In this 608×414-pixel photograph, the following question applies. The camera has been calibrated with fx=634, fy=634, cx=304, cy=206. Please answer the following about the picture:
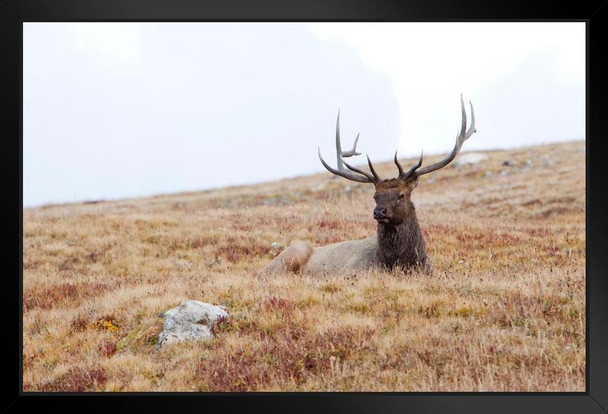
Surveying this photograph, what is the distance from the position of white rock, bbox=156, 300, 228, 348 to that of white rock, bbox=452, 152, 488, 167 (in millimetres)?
33018

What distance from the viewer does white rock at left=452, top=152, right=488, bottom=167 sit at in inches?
1548

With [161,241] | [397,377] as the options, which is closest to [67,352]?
[397,377]

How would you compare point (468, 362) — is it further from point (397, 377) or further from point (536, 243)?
point (536, 243)

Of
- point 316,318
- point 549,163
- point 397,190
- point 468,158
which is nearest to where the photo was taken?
point 316,318

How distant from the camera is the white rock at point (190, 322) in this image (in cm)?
761

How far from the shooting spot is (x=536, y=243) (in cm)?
1350

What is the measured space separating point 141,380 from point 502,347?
12.6 ft

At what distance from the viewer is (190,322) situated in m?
7.75

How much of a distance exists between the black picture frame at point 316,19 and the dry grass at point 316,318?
499 millimetres

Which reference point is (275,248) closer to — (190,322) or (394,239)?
(394,239)

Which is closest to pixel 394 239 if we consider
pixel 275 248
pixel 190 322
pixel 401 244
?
pixel 401 244

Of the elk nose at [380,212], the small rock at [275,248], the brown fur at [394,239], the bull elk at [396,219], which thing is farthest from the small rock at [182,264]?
the elk nose at [380,212]

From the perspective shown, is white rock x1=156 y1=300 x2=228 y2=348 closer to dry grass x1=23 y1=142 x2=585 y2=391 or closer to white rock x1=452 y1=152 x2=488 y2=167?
dry grass x1=23 y1=142 x2=585 y2=391

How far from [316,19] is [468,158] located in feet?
117
